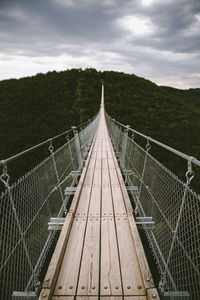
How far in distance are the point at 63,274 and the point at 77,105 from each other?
127 ft

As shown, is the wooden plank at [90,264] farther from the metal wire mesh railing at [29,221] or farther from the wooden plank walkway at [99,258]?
the metal wire mesh railing at [29,221]

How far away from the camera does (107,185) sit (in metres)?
4.56

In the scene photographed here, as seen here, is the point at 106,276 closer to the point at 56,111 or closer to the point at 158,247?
the point at 158,247

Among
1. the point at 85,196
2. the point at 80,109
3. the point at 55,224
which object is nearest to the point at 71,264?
the point at 55,224

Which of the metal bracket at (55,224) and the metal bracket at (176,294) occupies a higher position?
the metal bracket at (55,224)

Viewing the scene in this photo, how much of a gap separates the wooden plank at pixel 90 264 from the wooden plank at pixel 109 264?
6 centimetres

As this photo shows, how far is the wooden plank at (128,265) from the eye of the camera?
1995 millimetres

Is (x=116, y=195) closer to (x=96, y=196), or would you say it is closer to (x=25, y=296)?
(x=96, y=196)

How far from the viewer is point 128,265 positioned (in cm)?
226

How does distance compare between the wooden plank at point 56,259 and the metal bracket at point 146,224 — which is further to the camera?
the metal bracket at point 146,224

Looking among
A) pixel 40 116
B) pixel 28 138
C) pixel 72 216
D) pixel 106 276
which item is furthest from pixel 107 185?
pixel 40 116

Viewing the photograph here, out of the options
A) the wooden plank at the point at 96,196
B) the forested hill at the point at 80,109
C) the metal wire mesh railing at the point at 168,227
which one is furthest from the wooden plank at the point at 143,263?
the forested hill at the point at 80,109

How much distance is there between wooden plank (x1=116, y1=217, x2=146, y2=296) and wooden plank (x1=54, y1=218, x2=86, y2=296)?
1.61 ft

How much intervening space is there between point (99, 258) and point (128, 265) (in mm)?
339
